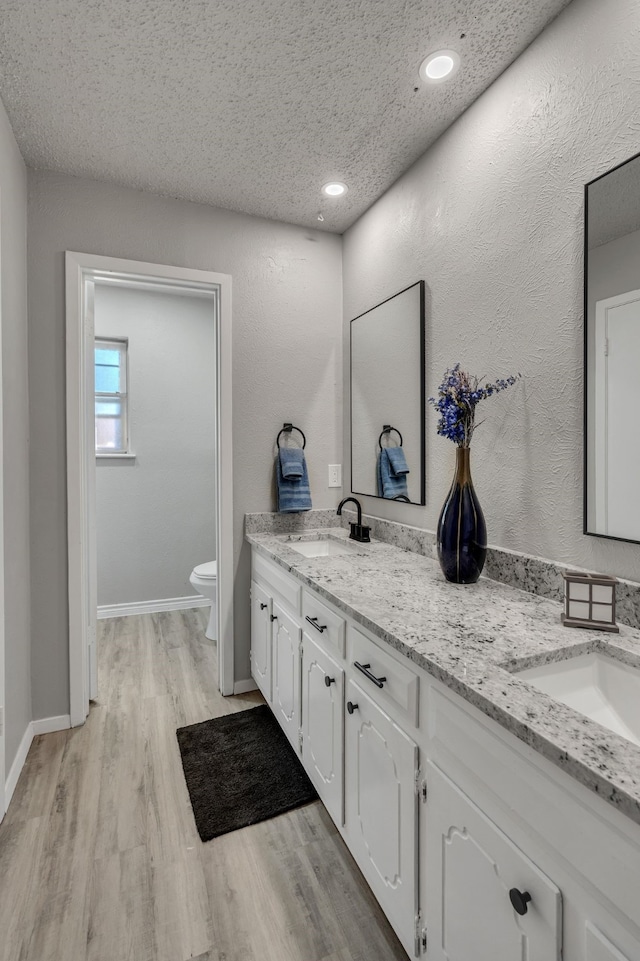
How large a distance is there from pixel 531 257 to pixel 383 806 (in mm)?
1635

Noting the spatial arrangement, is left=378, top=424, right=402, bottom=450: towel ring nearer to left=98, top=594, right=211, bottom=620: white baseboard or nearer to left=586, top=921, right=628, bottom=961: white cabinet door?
left=586, top=921, right=628, bottom=961: white cabinet door

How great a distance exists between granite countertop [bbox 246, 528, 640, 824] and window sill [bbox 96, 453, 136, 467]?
7.34ft

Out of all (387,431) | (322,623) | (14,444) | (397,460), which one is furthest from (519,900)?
(14,444)

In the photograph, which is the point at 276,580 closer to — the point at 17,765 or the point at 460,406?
the point at 460,406

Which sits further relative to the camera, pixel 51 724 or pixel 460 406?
pixel 51 724

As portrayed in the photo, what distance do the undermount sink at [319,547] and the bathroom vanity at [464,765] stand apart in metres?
0.57

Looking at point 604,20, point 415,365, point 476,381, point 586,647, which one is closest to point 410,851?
point 586,647

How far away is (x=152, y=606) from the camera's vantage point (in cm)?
379

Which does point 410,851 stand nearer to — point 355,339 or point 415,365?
point 415,365

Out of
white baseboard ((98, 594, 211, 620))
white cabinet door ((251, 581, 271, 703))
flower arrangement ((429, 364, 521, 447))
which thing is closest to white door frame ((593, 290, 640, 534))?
flower arrangement ((429, 364, 521, 447))

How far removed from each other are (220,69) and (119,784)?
2.61 metres

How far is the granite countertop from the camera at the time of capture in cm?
67

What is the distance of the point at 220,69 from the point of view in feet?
5.18

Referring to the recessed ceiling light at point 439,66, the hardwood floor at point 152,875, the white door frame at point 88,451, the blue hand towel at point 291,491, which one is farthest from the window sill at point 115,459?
the recessed ceiling light at point 439,66
